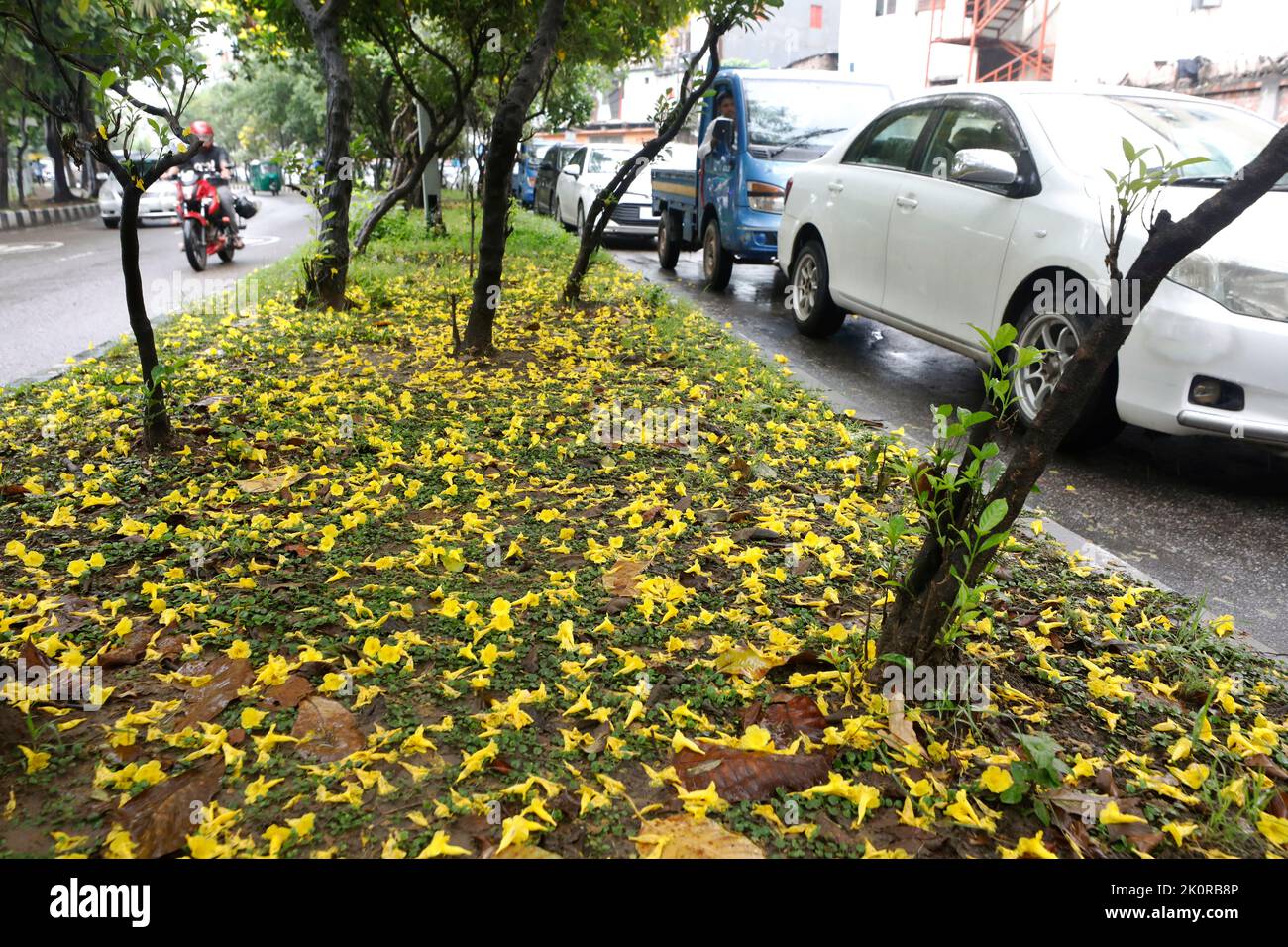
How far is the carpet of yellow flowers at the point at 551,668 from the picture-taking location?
2072 millimetres

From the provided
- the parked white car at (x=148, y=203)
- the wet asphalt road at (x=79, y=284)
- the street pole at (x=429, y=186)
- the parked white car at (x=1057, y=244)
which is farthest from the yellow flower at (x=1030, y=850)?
the parked white car at (x=148, y=203)

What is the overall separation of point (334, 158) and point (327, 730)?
647 cm

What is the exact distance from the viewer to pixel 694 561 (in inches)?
129

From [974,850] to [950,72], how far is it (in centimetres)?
2764

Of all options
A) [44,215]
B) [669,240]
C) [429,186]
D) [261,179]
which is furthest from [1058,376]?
[261,179]

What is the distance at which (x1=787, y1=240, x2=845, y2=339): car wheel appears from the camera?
742cm

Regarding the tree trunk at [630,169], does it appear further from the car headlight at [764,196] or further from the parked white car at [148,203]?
the parked white car at [148,203]

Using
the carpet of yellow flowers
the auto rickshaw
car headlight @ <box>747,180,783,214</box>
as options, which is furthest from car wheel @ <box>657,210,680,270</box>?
the auto rickshaw

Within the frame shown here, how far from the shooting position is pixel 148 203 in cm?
2155

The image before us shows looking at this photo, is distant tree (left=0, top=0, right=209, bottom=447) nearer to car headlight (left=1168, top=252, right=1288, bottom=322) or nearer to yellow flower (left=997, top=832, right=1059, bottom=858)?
yellow flower (left=997, top=832, right=1059, bottom=858)

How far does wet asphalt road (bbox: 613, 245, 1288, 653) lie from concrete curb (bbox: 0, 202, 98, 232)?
65.2ft

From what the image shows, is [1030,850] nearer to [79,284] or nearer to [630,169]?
[630,169]

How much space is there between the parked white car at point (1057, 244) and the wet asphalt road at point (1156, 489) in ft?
1.18

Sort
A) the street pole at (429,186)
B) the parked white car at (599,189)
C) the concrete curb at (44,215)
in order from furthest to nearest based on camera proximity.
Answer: the concrete curb at (44,215)
the parked white car at (599,189)
the street pole at (429,186)
